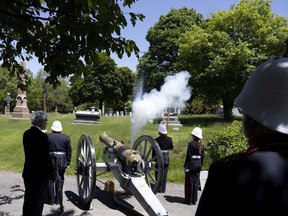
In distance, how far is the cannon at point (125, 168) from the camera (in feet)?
20.6

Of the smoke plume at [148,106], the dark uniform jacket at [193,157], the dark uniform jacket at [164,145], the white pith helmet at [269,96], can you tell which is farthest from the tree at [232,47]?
the white pith helmet at [269,96]

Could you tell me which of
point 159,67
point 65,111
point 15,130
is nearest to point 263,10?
point 159,67

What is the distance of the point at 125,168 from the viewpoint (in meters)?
7.27

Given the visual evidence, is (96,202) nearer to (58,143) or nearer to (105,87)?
(58,143)

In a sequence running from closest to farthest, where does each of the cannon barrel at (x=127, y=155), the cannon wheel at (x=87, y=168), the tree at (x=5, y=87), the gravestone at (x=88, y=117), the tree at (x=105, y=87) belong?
the cannon barrel at (x=127, y=155) < the cannon wheel at (x=87, y=168) < the gravestone at (x=88, y=117) < the tree at (x=105, y=87) < the tree at (x=5, y=87)

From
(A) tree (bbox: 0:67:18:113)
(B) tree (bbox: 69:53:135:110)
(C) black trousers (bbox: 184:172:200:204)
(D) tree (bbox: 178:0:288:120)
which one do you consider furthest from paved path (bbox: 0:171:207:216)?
(A) tree (bbox: 0:67:18:113)

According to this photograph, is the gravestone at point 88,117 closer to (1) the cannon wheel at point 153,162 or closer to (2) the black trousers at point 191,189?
(1) the cannon wheel at point 153,162

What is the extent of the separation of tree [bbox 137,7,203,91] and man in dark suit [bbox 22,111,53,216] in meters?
28.8

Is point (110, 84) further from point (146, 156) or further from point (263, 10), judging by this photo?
point (146, 156)

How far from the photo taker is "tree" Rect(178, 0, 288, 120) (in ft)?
86.7

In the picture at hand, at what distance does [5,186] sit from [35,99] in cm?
5955

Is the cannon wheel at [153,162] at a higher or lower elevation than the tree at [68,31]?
lower

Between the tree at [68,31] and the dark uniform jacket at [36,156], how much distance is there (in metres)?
0.84

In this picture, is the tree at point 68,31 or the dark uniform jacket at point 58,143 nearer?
the tree at point 68,31
